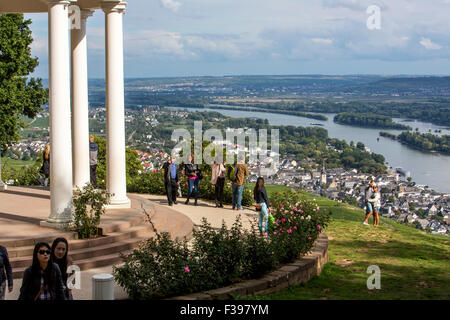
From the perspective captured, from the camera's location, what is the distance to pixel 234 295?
31.2 feet

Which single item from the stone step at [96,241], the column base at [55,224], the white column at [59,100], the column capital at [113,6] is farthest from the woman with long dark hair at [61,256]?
the column capital at [113,6]

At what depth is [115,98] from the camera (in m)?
15.8

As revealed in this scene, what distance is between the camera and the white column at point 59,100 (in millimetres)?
12844

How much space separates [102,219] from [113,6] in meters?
5.84

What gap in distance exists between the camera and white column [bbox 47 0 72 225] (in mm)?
12844

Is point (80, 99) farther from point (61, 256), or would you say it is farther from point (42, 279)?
point (42, 279)

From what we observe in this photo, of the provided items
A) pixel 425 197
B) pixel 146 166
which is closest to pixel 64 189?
pixel 146 166

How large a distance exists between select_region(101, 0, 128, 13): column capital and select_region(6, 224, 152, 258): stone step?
19.6 feet

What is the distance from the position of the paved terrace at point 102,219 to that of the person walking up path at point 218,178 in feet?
1.50

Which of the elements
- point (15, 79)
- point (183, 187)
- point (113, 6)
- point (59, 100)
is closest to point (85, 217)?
point (59, 100)

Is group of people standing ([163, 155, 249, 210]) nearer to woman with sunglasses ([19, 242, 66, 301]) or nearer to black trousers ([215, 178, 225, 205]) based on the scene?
black trousers ([215, 178, 225, 205])

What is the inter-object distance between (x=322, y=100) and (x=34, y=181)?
78129 mm

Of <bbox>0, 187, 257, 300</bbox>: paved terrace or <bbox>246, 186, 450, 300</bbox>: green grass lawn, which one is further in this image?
<bbox>0, 187, 257, 300</bbox>: paved terrace

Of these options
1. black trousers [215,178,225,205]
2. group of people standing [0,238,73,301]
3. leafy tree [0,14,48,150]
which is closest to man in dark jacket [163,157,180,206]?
black trousers [215,178,225,205]
